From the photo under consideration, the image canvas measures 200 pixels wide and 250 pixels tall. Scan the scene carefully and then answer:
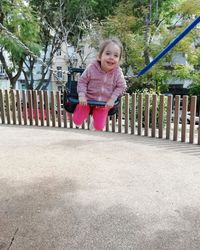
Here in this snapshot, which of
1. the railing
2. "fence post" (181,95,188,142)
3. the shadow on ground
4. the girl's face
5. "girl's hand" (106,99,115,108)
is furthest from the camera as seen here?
the railing

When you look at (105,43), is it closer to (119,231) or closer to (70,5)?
(119,231)

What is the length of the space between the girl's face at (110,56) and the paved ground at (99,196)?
58.0 inches

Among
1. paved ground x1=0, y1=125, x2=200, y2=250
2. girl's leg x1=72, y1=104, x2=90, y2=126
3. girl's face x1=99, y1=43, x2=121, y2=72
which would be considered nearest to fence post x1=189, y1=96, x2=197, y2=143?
paved ground x1=0, y1=125, x2=200, y2=250

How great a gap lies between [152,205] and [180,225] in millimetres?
465

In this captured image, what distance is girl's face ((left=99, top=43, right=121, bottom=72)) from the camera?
2959mm

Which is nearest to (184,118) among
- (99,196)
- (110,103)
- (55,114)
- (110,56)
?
(55,114)

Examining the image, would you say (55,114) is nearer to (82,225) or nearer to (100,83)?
(100,83)

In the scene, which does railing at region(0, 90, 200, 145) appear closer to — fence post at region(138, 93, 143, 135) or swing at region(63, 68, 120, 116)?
fence post at region(138, 93, 143, 135)

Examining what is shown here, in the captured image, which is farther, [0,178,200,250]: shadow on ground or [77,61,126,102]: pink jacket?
[77,61,126,102]: pink jacket

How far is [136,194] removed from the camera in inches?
145

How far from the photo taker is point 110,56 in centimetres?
299

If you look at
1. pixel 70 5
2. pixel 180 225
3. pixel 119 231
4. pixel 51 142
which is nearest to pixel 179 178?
pixel 180 225

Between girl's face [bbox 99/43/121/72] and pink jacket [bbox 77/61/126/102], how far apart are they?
13cm

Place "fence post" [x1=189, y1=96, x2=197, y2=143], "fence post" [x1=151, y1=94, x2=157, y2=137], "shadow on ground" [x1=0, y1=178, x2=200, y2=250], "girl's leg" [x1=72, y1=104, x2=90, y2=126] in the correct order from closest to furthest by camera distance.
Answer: "shadow on ground" [x1=0, y1=178, x2=200, y2=250] < "girl's leg" [x1=72, y1=104, x2=90, y2=126] < "fence post" [x1=189, y1=96, x2=197, y2=143] < "fence post" [x1=151, y1=94, x2=157, y2=137]
